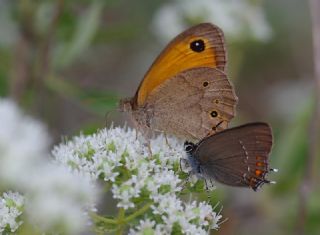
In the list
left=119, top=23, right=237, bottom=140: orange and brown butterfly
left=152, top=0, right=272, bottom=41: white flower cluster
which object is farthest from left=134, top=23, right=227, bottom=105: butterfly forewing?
left=152, top=0, right=272, bottom=41: white flower cluster

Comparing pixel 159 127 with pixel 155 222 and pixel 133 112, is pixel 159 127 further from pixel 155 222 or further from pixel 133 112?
pixel 155 222

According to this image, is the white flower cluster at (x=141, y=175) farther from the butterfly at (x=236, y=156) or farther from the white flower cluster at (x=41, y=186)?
the white flower cluster at (x=41, y=186)

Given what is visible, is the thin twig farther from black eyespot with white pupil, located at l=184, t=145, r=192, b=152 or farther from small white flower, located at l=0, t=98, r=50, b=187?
small white flower, located at l=0, t=98, r=50, b=187

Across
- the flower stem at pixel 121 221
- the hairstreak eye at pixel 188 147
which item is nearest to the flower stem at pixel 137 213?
the flower stem at pixel 121 221

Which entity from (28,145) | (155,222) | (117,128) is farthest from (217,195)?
(28,145)

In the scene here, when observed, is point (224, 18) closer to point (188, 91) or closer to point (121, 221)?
point (188, 91)
